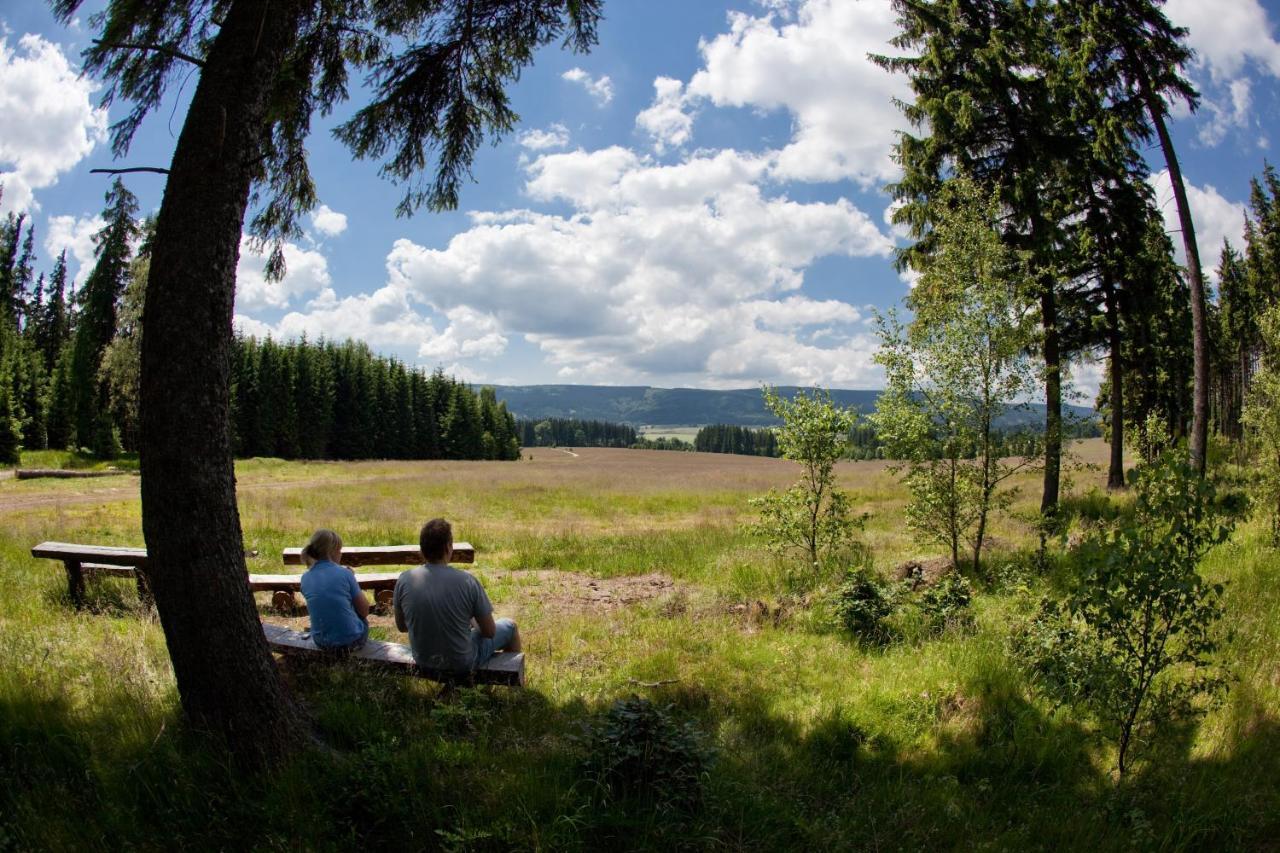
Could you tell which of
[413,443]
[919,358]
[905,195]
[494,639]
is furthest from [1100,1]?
[413,443]

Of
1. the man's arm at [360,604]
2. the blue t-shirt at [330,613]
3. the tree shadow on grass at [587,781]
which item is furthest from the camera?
the man's arm at [360,604]

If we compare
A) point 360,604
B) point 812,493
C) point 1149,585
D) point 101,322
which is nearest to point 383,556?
point 360,604

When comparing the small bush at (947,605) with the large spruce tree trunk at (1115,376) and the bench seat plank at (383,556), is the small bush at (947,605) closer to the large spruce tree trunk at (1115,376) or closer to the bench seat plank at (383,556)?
the bench seat plank at (383,556)

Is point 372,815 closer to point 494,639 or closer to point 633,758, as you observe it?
point 633,758

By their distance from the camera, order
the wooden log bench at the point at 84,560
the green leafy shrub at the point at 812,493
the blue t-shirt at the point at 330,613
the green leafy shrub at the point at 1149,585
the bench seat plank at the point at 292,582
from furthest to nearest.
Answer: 1. the green leafy shrub at the point at 812,493
2. the bench seat plank at the point at 292,582
3. the wooden log bench at the point at 84,560
4. the blue t-shirt at the point at 330,613
5. the green leafy shrub at the point at 1149,585

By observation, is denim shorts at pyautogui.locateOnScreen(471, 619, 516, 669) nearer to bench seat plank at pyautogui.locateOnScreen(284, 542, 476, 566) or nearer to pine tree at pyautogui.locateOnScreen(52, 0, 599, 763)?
pine tree at pyautogui.locateOnScreen(52, 0, 599, 763)

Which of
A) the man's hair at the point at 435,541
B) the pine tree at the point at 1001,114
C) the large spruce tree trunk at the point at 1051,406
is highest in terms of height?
the pine tree at the point at 1001,114

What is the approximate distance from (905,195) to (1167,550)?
13.4m

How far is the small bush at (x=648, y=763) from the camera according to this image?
336 centimetres

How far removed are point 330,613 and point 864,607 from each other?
5746 millimetres

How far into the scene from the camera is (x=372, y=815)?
315 cm

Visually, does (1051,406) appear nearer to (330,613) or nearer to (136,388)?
(330,613)

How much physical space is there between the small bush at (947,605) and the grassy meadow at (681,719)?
9.2 inches

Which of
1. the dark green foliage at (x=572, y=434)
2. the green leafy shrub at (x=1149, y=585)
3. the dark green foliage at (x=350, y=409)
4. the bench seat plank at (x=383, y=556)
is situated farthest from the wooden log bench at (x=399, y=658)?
the dark green foliage at (x=572, y=434)
